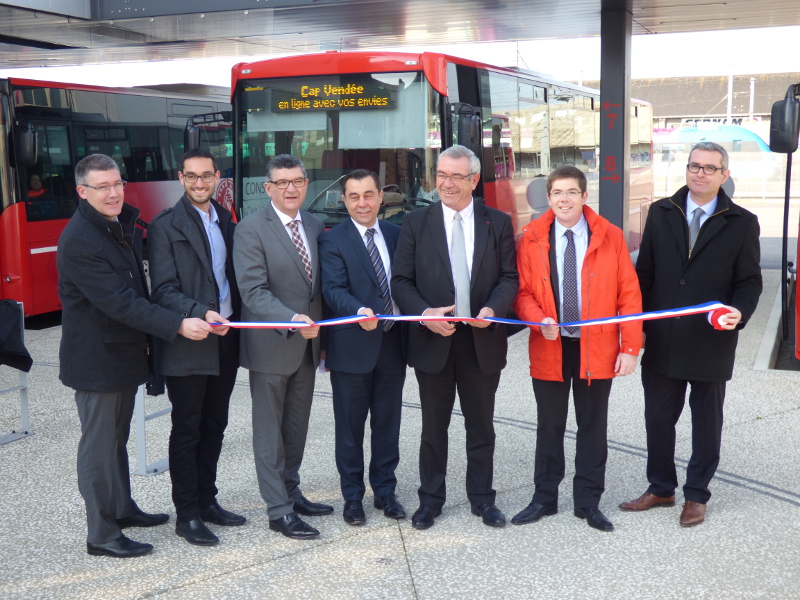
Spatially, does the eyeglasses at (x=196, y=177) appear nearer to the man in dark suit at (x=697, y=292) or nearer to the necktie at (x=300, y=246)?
the necktie at (x=300, y=246)

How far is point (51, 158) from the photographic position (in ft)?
38.1

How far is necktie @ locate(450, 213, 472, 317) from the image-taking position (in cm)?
454

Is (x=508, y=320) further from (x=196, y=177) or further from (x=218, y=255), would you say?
(x=196, y=177)

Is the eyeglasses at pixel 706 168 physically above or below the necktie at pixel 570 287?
above

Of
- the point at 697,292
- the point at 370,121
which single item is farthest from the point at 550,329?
the point at 370,121

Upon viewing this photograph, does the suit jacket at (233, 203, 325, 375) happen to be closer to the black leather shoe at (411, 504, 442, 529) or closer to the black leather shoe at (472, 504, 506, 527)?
the black leather shoe at (411, 504, 442, 529)

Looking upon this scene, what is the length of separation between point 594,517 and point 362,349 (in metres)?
1.55

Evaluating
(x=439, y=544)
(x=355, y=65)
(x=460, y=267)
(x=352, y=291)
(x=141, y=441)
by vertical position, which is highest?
(x=355, y=65)

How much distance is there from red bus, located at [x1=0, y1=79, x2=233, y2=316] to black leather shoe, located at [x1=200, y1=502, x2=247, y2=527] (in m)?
7.35

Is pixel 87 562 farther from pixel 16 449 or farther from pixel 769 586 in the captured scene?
pixel 769 586

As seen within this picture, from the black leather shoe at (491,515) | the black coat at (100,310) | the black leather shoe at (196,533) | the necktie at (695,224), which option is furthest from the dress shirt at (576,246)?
the black leather shoe at (196,533)

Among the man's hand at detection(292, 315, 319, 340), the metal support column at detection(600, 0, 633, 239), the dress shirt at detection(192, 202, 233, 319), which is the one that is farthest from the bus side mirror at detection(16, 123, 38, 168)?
the man's hand at detection(292, 315, 319, 340)

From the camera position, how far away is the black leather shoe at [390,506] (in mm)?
4734

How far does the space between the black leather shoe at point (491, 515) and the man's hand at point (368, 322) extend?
1.20m
